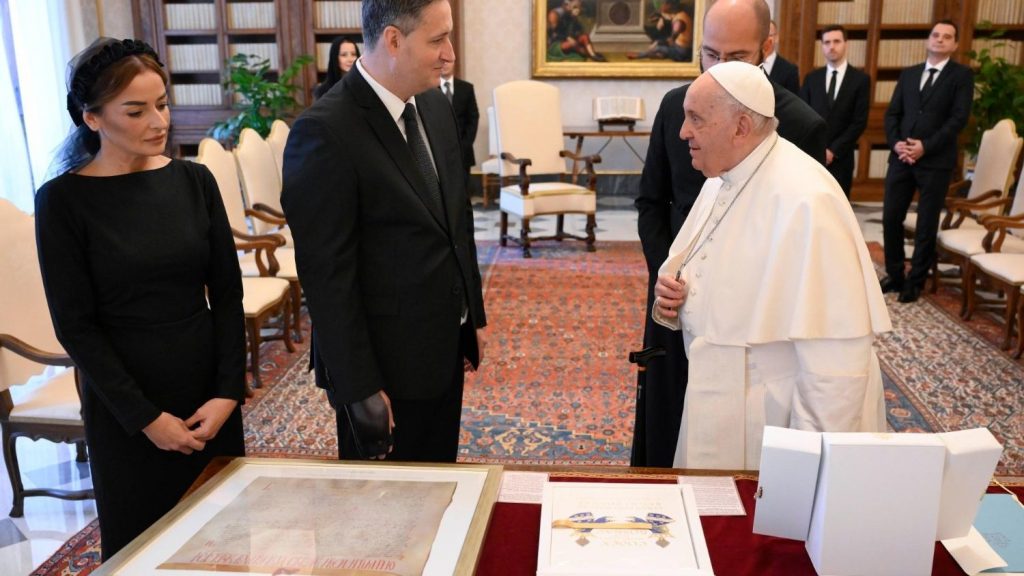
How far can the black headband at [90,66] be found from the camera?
6.44ft

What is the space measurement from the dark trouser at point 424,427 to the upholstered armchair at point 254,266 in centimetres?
236

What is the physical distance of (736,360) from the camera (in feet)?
6.72

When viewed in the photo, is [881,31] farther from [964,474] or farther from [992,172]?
[964,474]

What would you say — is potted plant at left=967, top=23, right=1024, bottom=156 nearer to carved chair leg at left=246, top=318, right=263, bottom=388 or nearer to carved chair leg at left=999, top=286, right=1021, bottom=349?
carved chair leg at left=999, top=286, right=1021, bottom=349

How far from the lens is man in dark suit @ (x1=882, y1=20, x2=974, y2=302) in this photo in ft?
20.1

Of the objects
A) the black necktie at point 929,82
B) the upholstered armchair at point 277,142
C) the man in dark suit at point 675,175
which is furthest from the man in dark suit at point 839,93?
the man in dark suit at point 675,175

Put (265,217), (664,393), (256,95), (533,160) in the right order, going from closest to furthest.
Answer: (664,393) → (265,217) → (533,160) → (256,95)

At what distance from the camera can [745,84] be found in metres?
1.88

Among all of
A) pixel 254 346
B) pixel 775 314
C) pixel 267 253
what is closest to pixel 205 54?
pixel 267 253

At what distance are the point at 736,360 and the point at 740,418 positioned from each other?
0.14 metres

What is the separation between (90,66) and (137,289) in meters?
0.53

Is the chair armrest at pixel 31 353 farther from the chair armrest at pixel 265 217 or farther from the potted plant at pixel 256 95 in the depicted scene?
the potted plant at pixel 256 95

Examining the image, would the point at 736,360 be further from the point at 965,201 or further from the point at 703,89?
the point at 965,201

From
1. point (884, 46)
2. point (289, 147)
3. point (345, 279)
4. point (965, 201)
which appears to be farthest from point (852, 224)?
point (884, 46)
